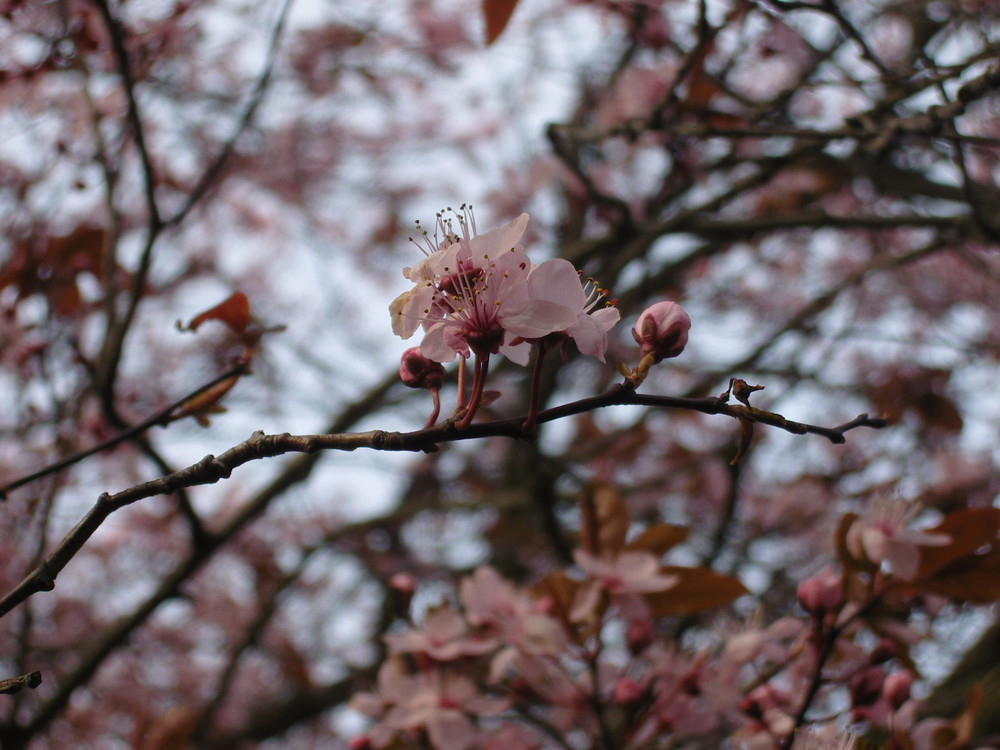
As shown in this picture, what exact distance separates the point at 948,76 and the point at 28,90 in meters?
1.58

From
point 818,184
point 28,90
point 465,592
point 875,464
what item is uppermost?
point 818,184

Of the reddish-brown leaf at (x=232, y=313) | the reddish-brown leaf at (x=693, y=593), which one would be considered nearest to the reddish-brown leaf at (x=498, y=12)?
the reddish-brown leaf at (x=232, y=313)

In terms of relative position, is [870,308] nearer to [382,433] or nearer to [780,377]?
[780,377]

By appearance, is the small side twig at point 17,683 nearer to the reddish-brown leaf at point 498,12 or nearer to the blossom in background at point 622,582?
the blossom in background at point 622,582

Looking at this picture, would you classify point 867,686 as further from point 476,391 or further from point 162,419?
point 162,419

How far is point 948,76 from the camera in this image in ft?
3.73

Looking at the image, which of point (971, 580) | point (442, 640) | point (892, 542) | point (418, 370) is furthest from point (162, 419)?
point (971, 580)

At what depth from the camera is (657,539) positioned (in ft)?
3.68

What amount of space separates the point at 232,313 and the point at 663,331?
1.82 feet

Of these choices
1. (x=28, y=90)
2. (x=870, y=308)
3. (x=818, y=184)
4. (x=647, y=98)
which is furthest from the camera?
(x=870, y=308)

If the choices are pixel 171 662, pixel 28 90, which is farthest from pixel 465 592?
pixel 171 662

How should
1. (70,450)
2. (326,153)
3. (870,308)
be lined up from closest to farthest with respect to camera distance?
1. (70,450)
2. (870,308)
3. (326,153)

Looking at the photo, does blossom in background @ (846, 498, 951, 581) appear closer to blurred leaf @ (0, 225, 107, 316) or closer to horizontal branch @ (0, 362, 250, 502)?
horizontal branch @ (0, 362, 250, 502)

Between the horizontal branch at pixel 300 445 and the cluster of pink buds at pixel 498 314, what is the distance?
40mm
